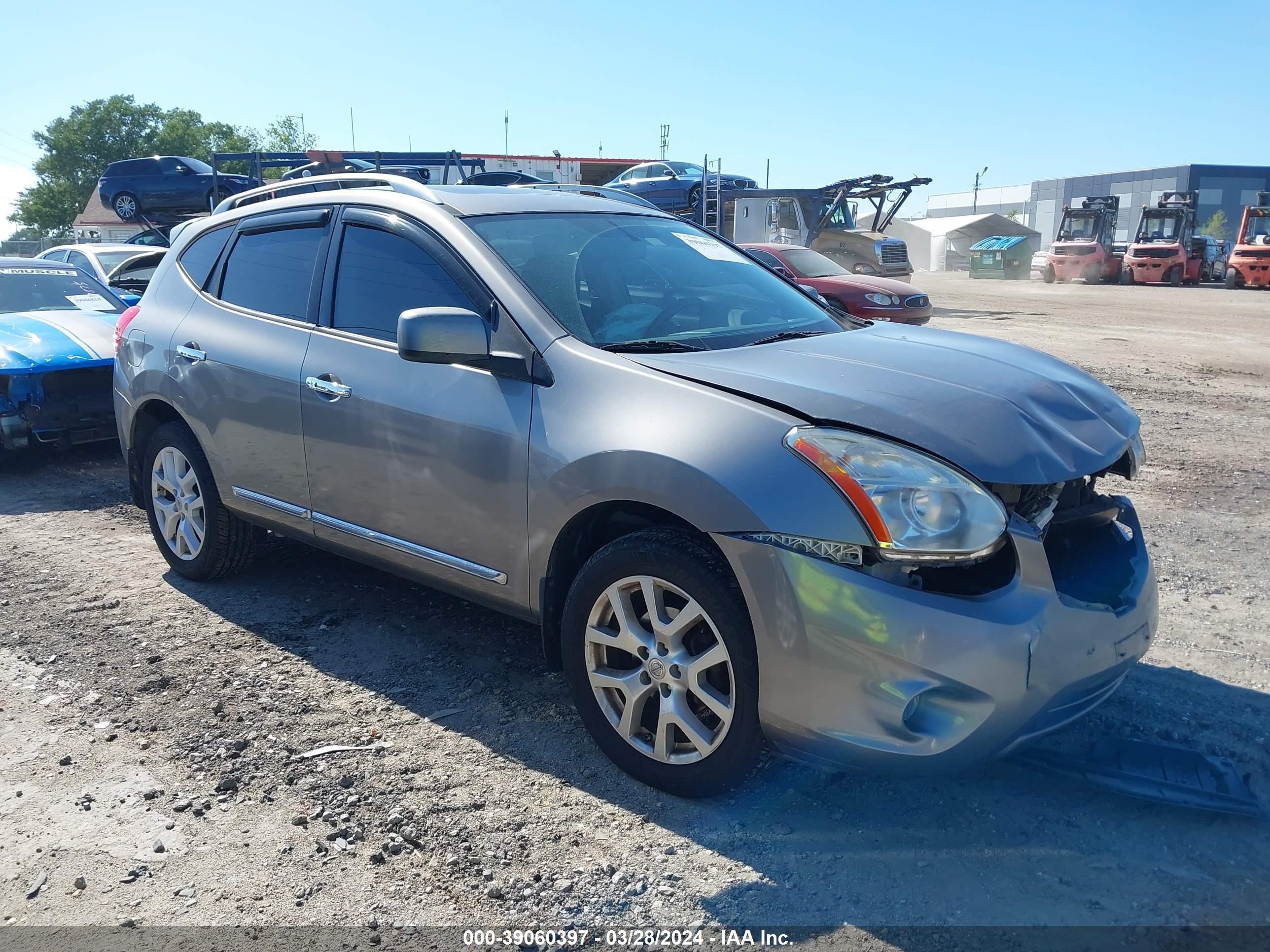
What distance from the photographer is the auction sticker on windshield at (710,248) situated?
4.22m

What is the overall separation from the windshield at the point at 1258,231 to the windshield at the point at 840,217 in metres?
16.4

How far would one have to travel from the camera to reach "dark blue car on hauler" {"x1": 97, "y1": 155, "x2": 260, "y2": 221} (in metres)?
18.3

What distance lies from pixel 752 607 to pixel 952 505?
580 millimetres

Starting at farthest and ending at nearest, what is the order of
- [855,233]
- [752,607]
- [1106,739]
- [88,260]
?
1. [855,233]
2. [88,260]
3. [1106,739]
4. [752,607]

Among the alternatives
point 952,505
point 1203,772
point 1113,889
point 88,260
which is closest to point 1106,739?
point 1203,772

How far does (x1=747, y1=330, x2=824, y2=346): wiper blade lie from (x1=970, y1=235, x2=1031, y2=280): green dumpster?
4527 cm

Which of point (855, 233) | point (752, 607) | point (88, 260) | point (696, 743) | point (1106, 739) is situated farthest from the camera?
point (855, 233)

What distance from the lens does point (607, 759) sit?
10.6 ft

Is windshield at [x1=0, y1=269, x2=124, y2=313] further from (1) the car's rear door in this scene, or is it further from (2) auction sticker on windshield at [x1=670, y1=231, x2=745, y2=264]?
(2) auction sticker on windshield at [x1=670, y1=231, x2=745, y2=264]

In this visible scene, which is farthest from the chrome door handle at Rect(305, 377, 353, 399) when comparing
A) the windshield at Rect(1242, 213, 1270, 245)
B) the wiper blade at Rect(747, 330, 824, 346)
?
the windshield at Rect(1242, 213, 1270, 245)

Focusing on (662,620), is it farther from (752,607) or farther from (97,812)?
(97,812)

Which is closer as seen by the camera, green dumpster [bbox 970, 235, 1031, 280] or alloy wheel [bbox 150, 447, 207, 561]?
alloy wheel [bbox 150, 447, 207, 561]

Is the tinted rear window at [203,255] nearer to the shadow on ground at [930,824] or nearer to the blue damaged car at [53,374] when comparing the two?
the shadow on ground at [930,824]

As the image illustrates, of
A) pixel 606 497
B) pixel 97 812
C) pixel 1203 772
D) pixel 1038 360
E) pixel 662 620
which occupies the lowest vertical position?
pixel 97 812
